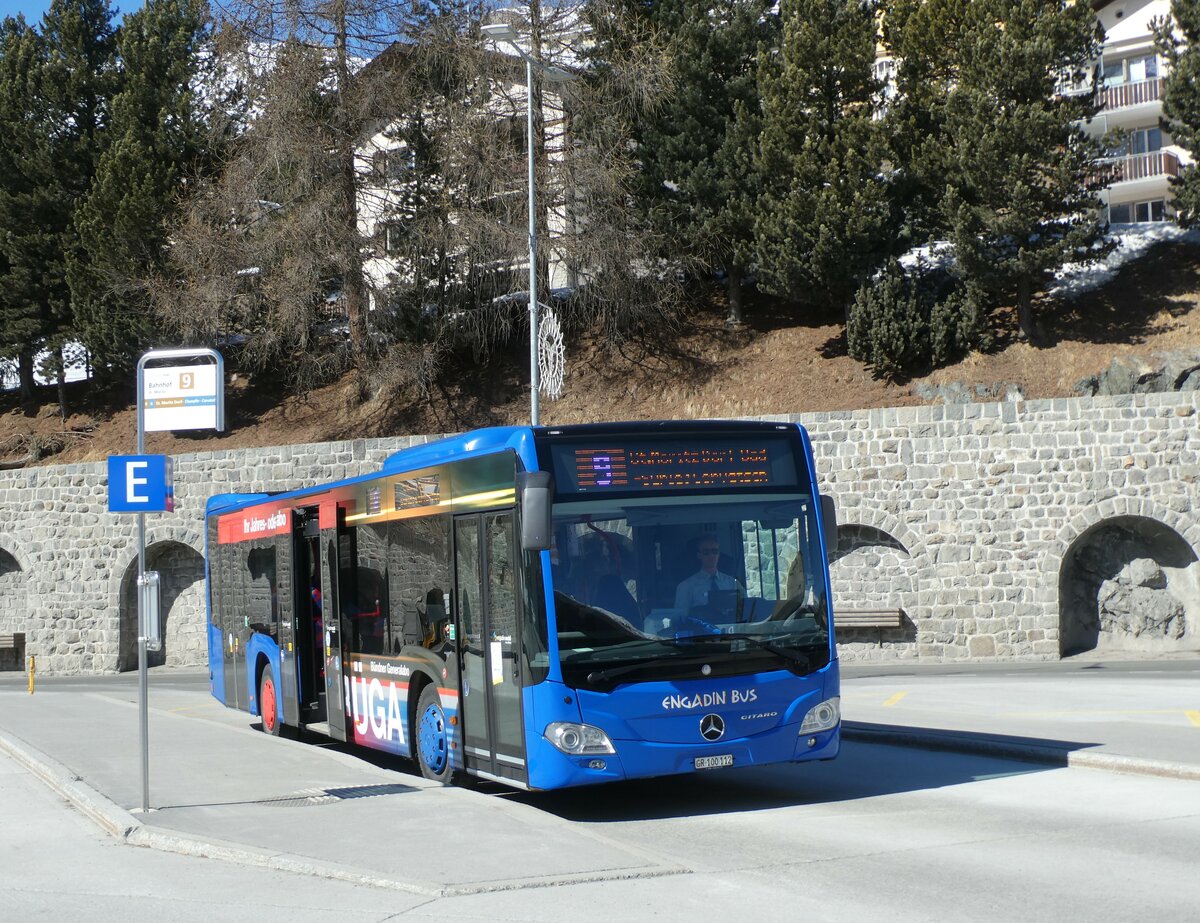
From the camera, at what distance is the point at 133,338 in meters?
37.9

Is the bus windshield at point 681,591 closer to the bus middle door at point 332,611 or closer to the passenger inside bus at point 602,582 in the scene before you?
the passenger inside bus at point 602,582

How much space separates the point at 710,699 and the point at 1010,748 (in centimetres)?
363

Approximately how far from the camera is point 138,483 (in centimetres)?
1012

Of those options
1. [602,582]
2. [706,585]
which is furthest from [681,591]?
[602,582]

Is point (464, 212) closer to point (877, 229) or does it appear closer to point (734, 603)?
point (877, 229)

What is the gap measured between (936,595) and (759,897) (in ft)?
56.2

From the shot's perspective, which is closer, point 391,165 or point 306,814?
point 306,814

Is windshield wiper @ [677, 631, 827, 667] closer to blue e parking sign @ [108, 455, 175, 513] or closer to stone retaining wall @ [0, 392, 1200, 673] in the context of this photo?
blue e parking sign @ [108, 455, 175, 513]

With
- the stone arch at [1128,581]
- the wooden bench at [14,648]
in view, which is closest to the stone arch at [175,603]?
the wooden bench at [14,648]

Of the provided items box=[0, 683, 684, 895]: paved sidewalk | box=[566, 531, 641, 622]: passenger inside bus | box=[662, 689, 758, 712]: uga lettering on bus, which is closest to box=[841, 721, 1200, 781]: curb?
box=[662, 689, 758, 712]: uga lettering on bus

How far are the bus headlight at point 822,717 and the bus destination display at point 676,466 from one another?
5.34ft

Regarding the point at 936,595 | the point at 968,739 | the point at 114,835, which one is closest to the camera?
the point at 114,835

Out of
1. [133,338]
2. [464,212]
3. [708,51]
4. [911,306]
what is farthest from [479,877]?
[133,338]

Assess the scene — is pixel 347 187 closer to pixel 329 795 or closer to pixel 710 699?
pixel 329 795
